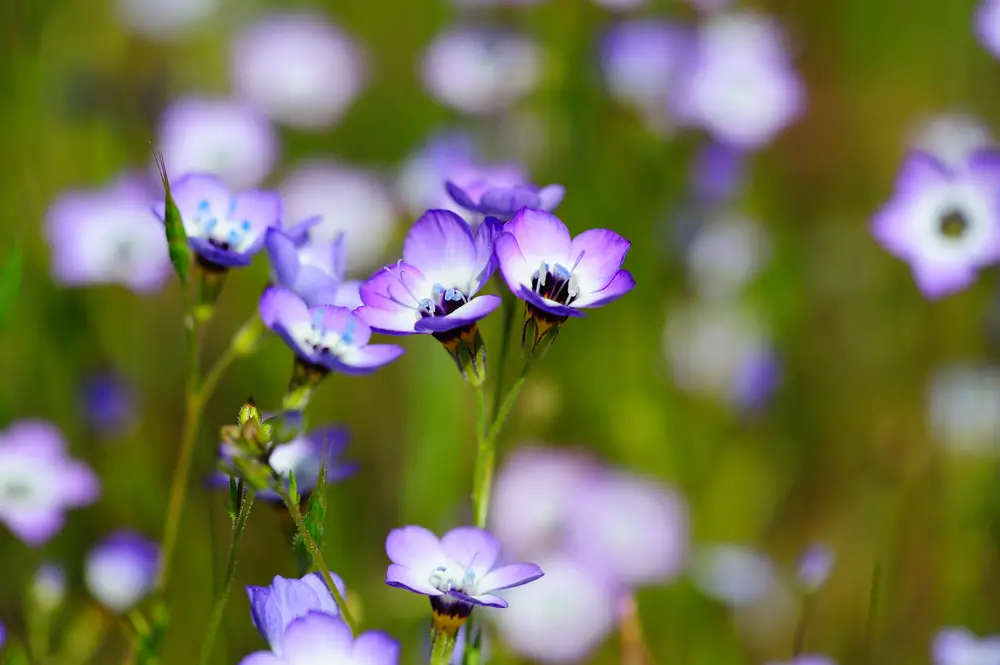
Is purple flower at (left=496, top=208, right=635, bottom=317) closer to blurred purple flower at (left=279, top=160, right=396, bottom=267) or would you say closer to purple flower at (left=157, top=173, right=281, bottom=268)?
purple flower at (left=157, top=173, right=281, bottom=268)

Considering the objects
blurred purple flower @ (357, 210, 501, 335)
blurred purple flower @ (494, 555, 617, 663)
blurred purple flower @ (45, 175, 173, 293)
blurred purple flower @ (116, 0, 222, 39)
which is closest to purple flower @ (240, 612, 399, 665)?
blurred purple flower @ (357, 210, 501, 335)

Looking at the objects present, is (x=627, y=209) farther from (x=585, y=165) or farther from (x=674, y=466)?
(x=674, y=466)

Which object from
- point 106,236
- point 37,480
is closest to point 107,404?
point 106,236

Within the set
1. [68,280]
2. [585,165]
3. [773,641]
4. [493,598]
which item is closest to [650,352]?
[585,165]

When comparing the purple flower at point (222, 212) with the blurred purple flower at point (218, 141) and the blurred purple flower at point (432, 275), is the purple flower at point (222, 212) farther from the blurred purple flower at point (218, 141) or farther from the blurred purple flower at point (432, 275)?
the blurred purple flower at point (218, 141)

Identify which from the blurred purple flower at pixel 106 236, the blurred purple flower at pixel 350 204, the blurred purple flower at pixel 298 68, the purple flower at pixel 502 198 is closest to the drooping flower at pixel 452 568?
the purple flower at pixel 502 198

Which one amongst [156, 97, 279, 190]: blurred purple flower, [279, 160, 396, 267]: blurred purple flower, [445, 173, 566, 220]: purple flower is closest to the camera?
[445, 173, 566, 220]: purple flower
